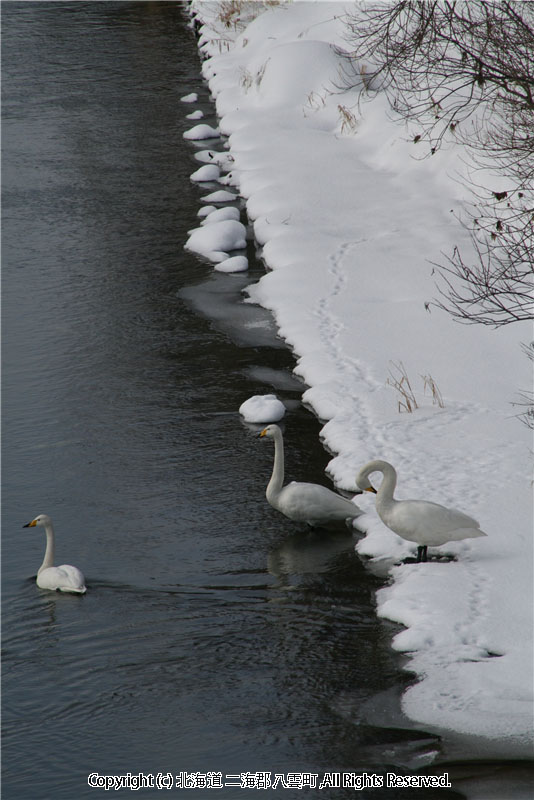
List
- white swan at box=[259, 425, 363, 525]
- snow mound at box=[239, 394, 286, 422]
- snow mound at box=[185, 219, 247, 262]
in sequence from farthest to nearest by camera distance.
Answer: snow mound at box=[185, 219, 247, 262] → snow mound at box=[239, 394, 286, 422] → white swan at box=[259, 425, 363, 525]

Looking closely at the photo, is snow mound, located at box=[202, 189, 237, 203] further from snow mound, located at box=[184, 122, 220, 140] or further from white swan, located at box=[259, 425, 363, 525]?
white swan, located at box=[259, 425, 363, 525]

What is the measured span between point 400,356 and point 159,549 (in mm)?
5163

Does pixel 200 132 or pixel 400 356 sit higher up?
pixel 200 132

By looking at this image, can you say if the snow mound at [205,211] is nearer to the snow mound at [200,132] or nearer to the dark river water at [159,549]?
the dark river water at [159,549]

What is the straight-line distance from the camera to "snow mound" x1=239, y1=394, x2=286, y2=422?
11367 millimetres

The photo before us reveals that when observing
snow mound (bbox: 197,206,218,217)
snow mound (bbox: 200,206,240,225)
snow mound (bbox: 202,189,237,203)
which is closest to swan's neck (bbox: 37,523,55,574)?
snow mound (bbox: 200,206,240,225)

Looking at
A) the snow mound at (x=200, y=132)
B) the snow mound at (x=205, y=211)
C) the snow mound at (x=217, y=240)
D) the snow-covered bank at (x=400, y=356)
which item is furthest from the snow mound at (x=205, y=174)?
the snow mound at (x=217, y=240)

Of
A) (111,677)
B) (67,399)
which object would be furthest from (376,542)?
(67,399)

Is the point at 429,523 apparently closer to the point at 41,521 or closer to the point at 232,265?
the point at 41,521

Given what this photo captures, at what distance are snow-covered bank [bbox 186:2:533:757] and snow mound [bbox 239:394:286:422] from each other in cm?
49

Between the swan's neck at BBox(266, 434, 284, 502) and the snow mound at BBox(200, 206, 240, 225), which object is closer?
the swan's neck at BBox(266, 434, 284, 502)

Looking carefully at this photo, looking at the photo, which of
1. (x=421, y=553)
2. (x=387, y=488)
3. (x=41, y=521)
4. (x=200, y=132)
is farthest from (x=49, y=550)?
(x=200, y=132)

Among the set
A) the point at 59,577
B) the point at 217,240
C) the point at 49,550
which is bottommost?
the point at 59,577

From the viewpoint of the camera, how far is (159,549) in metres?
8.77
